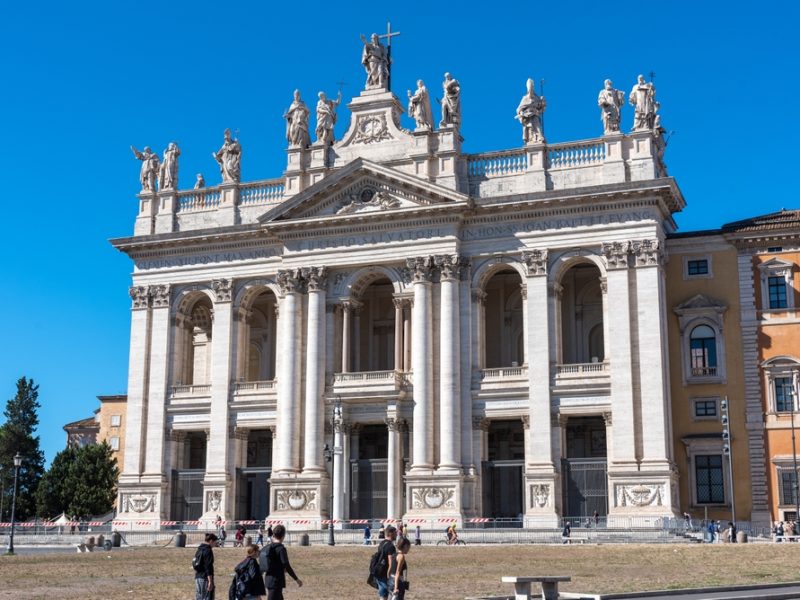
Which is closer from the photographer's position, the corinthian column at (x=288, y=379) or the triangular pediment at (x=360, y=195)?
the triangular pediment at (x=360, y=195)

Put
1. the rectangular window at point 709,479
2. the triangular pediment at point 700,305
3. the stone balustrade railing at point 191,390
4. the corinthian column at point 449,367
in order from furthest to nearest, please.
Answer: the stone balustrade railing at point 191,390
the triangular pediment at point 700,305
the corinthian column at point 449,367
the rectangular window at point 709,479

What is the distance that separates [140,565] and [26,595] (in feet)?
35.8

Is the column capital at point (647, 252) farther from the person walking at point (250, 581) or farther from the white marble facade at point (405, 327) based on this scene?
the person walking at point (250, 581)

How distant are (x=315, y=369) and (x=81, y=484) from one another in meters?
23.6

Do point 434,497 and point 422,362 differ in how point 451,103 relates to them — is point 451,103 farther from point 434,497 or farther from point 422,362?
point 434,497

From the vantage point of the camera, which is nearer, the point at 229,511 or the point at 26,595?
the point at 26,595

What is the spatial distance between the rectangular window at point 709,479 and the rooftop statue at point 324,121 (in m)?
25.0

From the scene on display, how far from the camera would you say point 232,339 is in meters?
62.2

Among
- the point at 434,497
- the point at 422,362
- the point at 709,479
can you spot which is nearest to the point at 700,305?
the point at 709,479

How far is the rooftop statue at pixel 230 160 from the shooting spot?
212 feet

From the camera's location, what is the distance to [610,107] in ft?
186

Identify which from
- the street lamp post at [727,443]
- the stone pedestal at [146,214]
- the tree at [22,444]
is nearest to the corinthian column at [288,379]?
the stone pedestal at [146,214]

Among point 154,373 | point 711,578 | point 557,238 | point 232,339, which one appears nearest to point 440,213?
point 557,238

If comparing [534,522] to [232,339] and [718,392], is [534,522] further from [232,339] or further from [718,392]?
[232,339]
